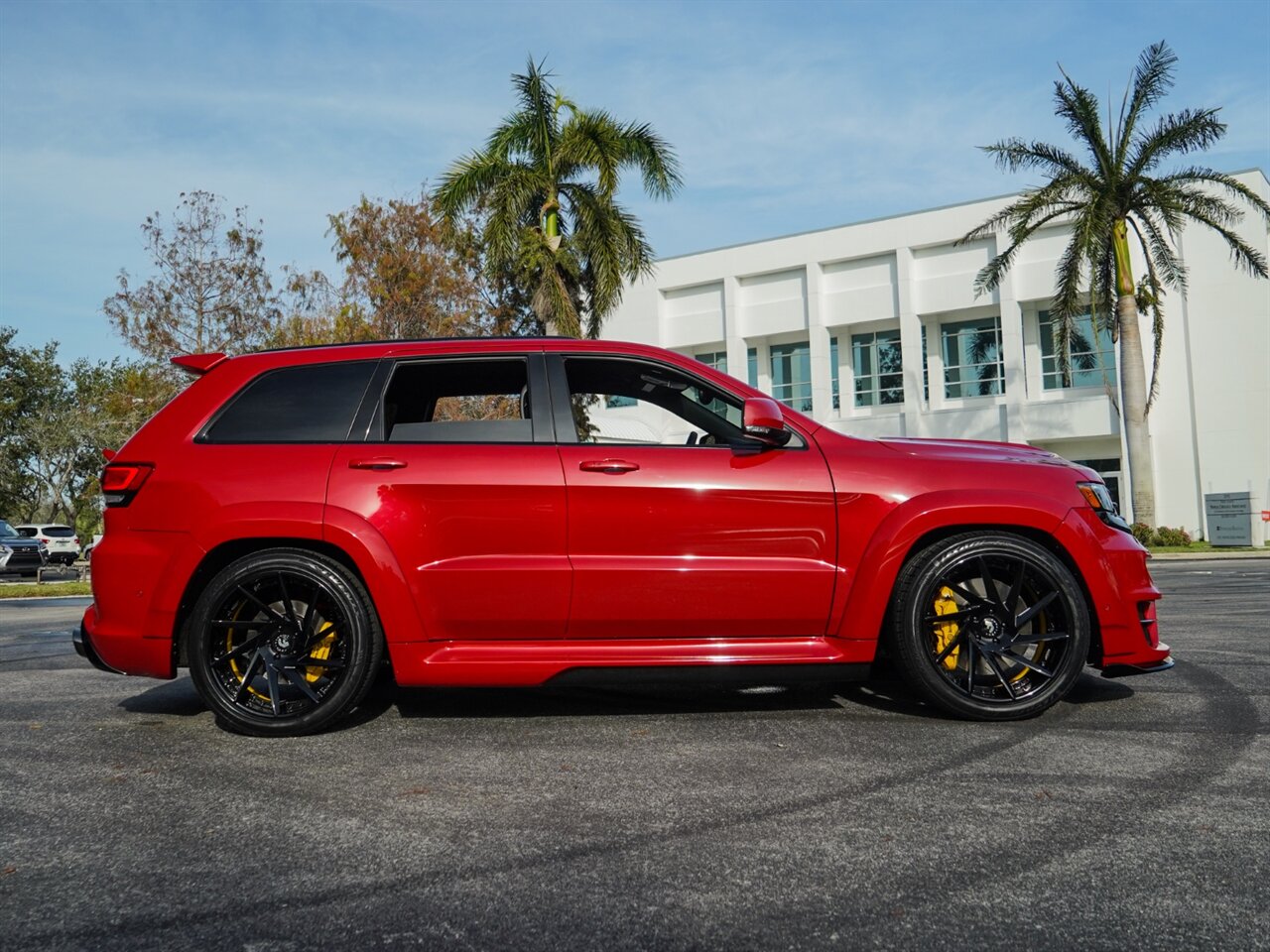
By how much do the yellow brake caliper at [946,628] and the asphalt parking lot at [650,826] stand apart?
285 mm

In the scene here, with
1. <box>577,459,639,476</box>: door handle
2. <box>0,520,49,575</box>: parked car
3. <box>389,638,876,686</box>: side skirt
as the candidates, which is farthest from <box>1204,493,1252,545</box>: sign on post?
<box>0,520,49,575</box>: parked car

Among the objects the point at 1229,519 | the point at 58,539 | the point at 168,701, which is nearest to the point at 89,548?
the point at 168,701

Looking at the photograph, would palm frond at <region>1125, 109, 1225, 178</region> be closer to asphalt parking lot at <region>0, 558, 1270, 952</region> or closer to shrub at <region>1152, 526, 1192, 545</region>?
shrub at <region>1152, 526, 1192, 545</region>

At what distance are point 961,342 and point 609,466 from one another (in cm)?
3724

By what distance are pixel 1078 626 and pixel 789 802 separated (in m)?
1.89

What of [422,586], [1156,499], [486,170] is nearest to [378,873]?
[422,586]

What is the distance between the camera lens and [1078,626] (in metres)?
4.65

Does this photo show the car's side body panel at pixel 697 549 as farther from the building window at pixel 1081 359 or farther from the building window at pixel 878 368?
the building window at pixel 878 368

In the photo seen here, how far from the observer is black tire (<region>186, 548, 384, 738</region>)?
4.51 m

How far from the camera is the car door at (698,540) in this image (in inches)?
178

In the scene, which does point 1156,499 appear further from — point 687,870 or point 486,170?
point 687,870

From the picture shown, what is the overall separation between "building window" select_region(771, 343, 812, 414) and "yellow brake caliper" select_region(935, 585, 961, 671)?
3790 centimetres

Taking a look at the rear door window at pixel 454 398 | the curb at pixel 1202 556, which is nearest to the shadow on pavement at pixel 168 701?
the rear door window at pixel 454 398

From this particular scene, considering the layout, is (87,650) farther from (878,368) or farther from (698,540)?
(878,368)
